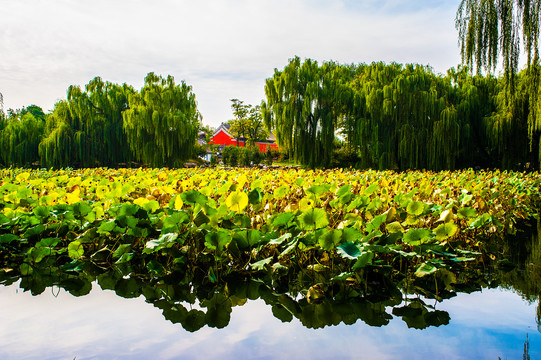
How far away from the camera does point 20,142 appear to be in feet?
55.5

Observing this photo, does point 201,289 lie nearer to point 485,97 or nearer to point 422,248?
point 422,248

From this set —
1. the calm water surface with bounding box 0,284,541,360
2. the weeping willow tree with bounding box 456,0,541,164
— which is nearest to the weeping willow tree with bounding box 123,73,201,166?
the weeping willow tree with bounding box 456,0,541,164

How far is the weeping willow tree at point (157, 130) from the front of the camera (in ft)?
52.6

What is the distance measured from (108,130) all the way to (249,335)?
695 inches

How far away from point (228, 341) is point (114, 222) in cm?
96

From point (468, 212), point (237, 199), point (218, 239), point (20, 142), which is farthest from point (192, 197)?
point (20, 142)

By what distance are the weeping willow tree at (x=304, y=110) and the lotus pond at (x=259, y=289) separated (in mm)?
13096

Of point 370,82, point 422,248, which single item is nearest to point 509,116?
point 370,82

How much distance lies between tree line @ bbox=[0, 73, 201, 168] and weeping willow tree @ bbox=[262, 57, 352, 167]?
3.77 m

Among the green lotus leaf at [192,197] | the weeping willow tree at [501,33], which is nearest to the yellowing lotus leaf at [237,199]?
the green lotus leaf at [192,197]

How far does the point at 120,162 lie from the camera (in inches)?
725

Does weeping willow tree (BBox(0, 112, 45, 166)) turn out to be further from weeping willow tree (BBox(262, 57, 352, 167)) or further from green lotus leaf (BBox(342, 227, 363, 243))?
green lotus leaf (BBox(342, 227, 363, 243))

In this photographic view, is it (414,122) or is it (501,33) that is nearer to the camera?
(501,33)

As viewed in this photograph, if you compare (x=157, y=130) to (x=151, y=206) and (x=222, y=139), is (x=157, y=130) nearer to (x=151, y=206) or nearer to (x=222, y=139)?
(x=151, y=206)
